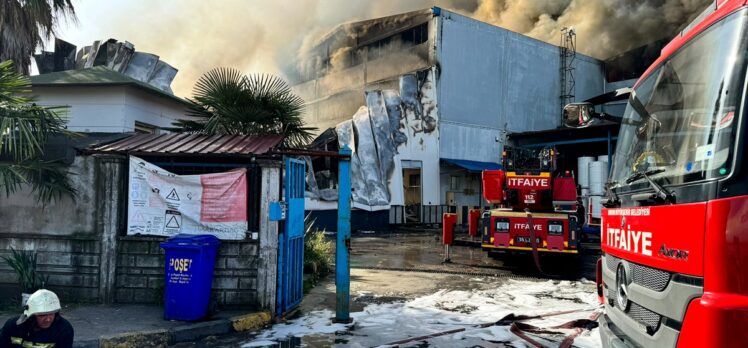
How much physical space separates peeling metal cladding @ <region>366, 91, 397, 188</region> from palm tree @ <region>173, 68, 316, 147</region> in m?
13.4

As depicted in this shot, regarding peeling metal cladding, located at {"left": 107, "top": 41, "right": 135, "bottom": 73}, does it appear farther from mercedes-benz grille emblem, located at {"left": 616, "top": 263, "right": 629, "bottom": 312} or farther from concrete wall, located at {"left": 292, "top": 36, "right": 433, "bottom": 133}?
mercedes-benz grille emblem, located at {"left": 616, "top": 263, "right": 629, "bottom": 312}

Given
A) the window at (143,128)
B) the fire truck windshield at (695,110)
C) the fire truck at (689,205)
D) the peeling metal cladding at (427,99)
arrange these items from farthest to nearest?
the peeling metal cladding at (427,99) < the window at (143,128) < the fire truck windshield at (695,110) < the fire truck at (689,205)

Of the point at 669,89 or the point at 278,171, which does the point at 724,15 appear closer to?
the point at 669,89

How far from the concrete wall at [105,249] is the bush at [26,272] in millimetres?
122

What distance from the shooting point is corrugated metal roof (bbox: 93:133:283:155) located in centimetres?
661

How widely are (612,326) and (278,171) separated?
4.40 m

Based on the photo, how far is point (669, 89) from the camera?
10.4ft

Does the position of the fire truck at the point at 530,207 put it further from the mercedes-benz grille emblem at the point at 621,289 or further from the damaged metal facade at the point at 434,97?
the damaged metal facade at the point at 434,97

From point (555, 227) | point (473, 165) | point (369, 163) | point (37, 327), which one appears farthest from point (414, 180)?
point (37, 327)

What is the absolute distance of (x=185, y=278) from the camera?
598 cm

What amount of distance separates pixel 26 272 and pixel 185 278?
246 cm

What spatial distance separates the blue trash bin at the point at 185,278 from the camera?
19.5 ft

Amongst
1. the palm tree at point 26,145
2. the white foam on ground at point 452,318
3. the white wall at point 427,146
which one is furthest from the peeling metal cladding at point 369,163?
the palm tree at point 26,145

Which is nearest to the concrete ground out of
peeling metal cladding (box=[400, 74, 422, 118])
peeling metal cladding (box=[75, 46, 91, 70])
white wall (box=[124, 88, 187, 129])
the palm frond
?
the palm frond
